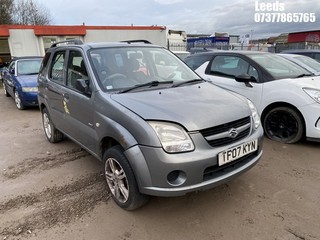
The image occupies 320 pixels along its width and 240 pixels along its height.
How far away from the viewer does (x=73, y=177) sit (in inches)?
149

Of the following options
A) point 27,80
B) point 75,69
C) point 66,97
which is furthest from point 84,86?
point 27,80

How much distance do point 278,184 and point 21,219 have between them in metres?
2.96

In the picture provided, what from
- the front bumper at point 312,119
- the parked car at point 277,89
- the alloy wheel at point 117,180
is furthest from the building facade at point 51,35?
the alloy wheel at point 117,180

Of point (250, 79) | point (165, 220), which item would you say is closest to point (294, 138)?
point (250, 79)

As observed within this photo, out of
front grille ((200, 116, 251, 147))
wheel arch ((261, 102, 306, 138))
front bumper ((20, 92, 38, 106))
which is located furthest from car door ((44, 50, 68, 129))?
front bumper ((20, 92, 38, 106))

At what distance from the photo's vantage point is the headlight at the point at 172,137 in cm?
Result: 244

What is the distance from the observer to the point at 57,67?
14.5 feet

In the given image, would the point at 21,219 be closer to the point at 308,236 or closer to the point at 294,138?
the point at 308,236

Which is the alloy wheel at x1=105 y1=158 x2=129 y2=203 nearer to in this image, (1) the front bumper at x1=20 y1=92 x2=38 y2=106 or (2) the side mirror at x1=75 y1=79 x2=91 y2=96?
(2) the side mirror at x1=75 y1=79 x2=91 y2=96

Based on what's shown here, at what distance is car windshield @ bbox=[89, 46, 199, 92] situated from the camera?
129 inches

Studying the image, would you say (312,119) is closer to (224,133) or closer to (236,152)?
(236,152)

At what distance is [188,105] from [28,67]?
8.07 m

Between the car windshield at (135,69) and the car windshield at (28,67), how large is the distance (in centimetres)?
642

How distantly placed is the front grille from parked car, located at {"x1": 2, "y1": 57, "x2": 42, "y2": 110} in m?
6.85
